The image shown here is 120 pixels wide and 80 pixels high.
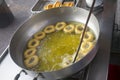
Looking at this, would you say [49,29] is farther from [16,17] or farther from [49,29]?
[16,17]

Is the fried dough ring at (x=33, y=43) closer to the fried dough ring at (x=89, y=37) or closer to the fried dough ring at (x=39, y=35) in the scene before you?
the fried dough ring at (x=39, y=35)

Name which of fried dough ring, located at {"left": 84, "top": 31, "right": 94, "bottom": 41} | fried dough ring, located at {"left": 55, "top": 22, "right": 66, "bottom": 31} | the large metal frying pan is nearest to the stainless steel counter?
the large metal frying pan

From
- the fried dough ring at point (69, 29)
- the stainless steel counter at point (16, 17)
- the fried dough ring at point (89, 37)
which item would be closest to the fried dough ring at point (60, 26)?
the fried dough ring at point (69, 29)

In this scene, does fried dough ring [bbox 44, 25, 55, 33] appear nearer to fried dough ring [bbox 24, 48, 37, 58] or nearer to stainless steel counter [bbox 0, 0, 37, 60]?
fried dough ring [bbox 24, 48, 37, 58]

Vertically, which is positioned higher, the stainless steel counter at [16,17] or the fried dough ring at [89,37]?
the fried dough ring at [89,37]

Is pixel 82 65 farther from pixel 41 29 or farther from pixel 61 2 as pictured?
pixel 61 2

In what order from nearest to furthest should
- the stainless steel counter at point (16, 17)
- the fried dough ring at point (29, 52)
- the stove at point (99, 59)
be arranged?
the stove at point (99, 59)
the fried dough ring at point (29, 52)
the stainless steel counter at point (16, 17)

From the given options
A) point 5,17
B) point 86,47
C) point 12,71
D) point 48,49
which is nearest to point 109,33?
point 86,47

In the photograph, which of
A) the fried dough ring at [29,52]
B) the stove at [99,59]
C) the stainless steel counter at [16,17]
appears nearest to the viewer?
the stove at [99,59]

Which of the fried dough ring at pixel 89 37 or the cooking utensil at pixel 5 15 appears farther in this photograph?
the cooking utensil at pixel 5 15
